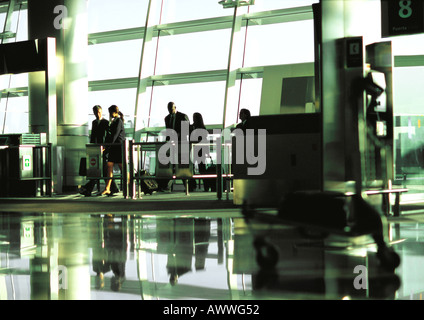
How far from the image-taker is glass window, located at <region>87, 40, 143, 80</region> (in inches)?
615

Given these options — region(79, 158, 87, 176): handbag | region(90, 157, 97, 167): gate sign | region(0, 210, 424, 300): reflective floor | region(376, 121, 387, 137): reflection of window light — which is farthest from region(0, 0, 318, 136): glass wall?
region(376, 121, 387, 137): reflection of window light

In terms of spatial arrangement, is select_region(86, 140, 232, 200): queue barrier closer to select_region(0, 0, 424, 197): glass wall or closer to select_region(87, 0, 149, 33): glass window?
select_region(0, 0, 424, 197): glass wall

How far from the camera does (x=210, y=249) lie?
459 cm

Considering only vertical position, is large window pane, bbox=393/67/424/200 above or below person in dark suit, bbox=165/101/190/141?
below

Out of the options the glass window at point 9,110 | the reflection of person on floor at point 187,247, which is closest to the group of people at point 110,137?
the reflection of person on floor at point 187,247

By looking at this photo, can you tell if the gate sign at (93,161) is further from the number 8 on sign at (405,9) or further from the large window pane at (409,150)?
the number 8 on sign at (405,9)

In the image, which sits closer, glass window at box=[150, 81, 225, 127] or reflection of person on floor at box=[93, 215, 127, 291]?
reflection of person on floor at box=[93, 215, 127, 291]

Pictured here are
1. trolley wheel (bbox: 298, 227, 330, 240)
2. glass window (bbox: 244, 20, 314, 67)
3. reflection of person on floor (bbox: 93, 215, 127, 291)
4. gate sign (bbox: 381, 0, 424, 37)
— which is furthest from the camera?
glass window (bbox: 244, 20, 314, 67)

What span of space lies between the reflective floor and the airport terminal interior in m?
0.02

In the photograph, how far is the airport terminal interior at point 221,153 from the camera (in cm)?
362

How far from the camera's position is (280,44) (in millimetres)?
13836

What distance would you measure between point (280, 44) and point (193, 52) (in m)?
2.20

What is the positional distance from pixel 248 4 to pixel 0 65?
524 centimetres

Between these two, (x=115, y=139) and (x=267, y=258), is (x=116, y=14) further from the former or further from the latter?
(x=267, y=258)
